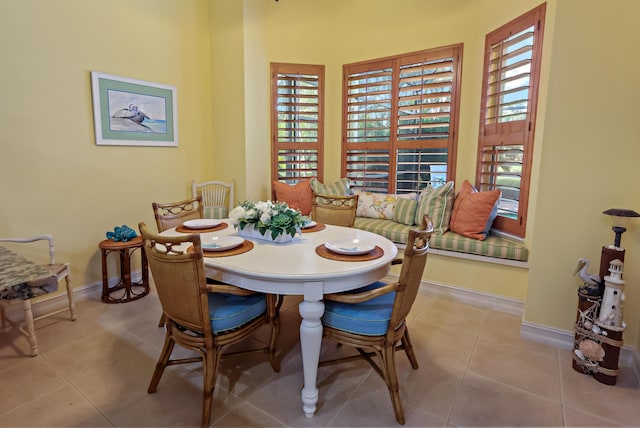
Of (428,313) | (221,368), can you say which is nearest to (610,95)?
(428,313)

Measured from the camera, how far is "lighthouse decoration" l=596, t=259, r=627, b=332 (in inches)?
74.3

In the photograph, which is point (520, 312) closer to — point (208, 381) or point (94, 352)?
point (208, 381)

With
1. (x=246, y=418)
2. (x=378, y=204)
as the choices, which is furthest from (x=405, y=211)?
(x=246, y=418)

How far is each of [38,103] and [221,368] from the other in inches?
93.9

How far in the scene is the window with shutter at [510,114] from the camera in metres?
2.72

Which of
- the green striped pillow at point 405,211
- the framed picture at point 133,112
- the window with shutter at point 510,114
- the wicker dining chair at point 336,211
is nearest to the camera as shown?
the window with shutter at point 510,114

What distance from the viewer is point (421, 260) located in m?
1.62

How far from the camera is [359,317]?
1.63 m

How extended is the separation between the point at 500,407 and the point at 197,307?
Answer: 1572 millimetres

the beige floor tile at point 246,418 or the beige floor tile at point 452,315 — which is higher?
the beige floor tile at point 452,315

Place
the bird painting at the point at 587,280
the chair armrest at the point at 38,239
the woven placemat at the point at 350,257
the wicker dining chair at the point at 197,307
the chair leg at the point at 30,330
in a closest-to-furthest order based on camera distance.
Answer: the wicker dining chair at the point at 197,307
the woven placemat at the point at 350,257
the bird painting at the point at 587,280
the chair leg at the point at 30,330
the chair armrest at the point at 38,239

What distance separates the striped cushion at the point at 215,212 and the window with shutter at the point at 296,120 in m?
0.75

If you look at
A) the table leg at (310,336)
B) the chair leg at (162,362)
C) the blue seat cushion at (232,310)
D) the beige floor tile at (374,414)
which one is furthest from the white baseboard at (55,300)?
the beige floor tile at (374,414)

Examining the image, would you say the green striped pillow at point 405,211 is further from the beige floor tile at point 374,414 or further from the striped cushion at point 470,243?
the beige floor tile at point 374,414
